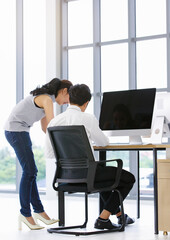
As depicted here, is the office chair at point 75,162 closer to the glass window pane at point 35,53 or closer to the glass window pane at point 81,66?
the glass window pane at point 81,66

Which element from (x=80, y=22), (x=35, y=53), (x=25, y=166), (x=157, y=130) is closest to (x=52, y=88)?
(x=25, y=166)

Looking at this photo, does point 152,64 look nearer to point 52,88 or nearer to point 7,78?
point 7,78

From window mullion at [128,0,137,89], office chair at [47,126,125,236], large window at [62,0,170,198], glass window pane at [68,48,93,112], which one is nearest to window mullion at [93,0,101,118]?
large window at [62,0,170,198]

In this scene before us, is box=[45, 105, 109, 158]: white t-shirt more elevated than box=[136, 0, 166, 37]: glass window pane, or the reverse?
box=[136, 0, 166, 37]: glass window pane

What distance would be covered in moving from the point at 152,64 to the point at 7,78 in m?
2.58

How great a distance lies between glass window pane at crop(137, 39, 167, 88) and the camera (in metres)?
6.04

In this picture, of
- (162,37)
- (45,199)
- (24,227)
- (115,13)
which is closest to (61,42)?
(115,13)

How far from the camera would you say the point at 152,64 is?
6.11 metres

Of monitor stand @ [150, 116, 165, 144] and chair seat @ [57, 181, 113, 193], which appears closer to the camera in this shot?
chair seat @ [57, 181, 113, 193]

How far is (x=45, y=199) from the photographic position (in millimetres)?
6605

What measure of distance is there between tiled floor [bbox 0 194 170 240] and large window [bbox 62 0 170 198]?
91 centimetres

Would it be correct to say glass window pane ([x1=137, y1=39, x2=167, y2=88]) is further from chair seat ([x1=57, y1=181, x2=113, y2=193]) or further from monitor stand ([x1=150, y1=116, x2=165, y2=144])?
chair seat ([x1=57, y1=181, x2=113, y2=193])

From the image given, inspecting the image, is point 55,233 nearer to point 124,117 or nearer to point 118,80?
point 124,117

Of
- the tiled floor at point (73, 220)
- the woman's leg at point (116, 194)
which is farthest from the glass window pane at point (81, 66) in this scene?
the woman's leg at point (116, 194)
